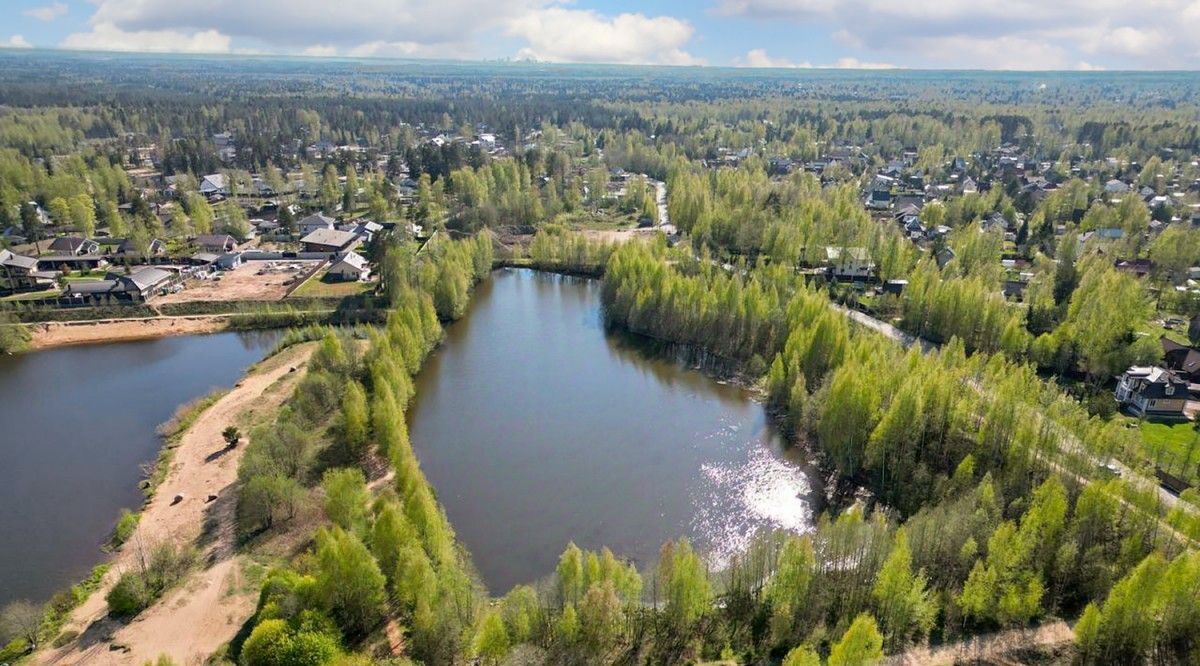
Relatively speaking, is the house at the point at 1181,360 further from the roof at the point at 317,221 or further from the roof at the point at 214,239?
the roof at the point at 214,239

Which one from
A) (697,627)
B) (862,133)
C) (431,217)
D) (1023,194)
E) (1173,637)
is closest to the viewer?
(1173,637)

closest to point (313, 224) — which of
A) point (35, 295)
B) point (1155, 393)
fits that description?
point (35, 295)

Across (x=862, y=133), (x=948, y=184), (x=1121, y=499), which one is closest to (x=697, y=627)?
(x=1121, y=499)

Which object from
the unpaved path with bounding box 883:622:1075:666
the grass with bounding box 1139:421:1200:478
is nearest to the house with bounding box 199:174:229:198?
the unpaved path with bounding box 883:622:1075:666

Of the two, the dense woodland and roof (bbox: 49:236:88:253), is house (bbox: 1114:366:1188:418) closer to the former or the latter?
the dense woodland

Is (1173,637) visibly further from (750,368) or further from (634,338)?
(634,338)

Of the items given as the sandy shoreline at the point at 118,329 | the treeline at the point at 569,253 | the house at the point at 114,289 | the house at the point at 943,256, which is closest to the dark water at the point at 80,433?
the sandy shoreline at the point at 118,329
